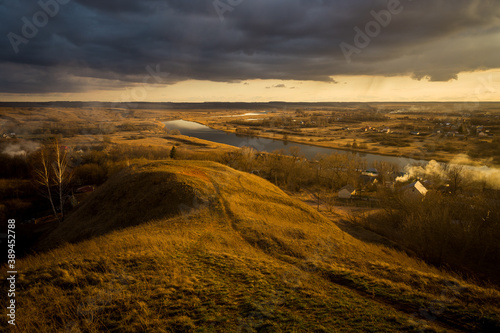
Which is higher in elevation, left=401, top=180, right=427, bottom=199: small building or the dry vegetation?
the dry vegetation

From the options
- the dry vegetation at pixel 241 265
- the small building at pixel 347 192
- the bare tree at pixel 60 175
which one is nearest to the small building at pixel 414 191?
the dry vegetation at pixel 241 265

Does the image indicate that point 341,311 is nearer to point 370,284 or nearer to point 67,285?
point 370,284

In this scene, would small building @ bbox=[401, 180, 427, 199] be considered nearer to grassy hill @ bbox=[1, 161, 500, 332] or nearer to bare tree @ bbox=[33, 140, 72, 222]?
grassy hill @ bbox=[1, 161, 500, 332]

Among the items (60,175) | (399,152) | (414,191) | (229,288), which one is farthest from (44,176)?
(399,152)

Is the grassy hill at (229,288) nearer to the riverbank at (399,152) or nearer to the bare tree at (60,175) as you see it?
the bare tree at (60,175)

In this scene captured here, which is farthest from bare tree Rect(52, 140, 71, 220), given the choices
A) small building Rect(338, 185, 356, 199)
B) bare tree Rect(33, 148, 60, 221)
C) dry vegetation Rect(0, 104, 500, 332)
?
small building Rect(338, 185, 356, 199)

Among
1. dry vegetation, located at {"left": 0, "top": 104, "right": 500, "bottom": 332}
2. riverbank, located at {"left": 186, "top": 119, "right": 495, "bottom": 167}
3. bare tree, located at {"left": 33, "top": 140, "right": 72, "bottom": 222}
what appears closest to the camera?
dry vegetation, located at {"left": 0, "top": 104, "right": 500, "bottom": 332}

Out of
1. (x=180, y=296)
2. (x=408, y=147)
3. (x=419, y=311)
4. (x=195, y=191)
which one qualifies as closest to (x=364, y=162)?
(x=408, y=147)

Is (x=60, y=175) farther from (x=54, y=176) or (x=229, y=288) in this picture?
(x=229, y=288)

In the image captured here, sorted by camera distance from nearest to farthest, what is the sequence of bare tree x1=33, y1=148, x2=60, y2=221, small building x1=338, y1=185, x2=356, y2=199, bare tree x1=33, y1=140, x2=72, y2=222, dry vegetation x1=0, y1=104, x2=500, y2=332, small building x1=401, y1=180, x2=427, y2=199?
1. dry vegetation x1=0, y1=104, x2=500, y2=332
2. bare tree x1=33, y1=148, x2=60, y2=221
3. bare tree x1=33, y1=140, x2=72, y2=222
4. small building x1=401, y1=180, x2=427, y2=199
5. small building x1=338, y1=185, x2=356, y2=199
